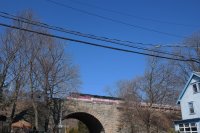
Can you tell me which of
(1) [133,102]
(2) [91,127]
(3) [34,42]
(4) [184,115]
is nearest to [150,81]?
(1) [133,102]

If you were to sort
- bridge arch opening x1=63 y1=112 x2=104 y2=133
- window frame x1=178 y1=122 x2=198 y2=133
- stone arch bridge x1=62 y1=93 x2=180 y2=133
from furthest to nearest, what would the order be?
1. bridge arch opening x1=63 y1=112 x2=104 y2=133
2. stone arch bridge x1=62 y1=93 x2=180 y2=133
3. window frame x1=178 y1=122 x2=198 y2=133

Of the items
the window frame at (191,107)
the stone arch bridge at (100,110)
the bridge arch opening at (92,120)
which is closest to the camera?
the window frame at (191,107)

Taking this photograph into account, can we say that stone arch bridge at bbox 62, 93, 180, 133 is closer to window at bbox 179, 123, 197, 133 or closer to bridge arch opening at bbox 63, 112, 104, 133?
bridge arch opening at bbox 63, 112, 104, 133

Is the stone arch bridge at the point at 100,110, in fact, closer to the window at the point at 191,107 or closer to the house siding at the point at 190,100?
the house siding at the point at 190,100

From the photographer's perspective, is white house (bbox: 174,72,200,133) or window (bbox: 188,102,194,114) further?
window (bbox: 188,102,194,114)

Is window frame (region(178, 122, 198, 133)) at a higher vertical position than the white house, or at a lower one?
lower

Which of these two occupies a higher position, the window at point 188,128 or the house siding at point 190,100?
the house siding at point 190,100

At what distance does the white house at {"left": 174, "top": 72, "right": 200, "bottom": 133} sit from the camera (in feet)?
106

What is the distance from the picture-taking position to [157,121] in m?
40.5

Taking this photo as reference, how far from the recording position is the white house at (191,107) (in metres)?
32.3

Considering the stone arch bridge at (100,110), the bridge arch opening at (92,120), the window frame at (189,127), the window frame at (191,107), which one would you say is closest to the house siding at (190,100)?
the window frame at (191,107)

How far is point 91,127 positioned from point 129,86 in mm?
8566

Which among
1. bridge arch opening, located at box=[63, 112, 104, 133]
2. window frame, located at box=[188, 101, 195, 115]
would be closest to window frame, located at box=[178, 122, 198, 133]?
window frame, located at box=[188, 101, 195, 115]

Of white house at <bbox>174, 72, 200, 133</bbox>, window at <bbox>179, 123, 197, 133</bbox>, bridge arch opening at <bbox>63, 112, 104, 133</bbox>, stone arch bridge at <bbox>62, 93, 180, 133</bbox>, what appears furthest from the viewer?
bridge arch opening at <bbox>63, 112, 104, 133</bbox>
